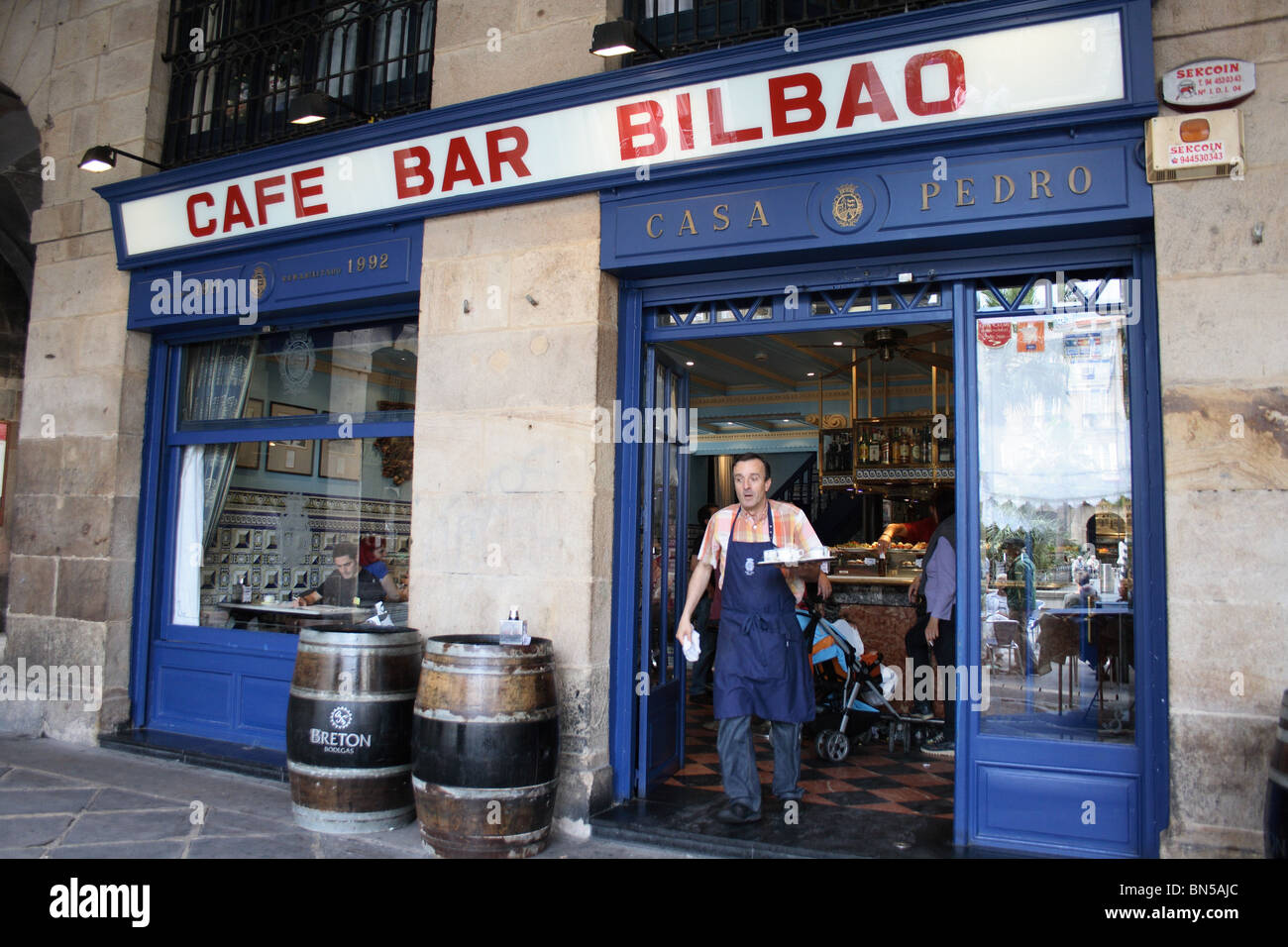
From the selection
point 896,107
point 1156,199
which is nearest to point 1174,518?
point 1156,199

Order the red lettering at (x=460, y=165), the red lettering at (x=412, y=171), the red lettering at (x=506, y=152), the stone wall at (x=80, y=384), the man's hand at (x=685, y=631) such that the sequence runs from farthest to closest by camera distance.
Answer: the stone wall at (x=80, y=384), the red lettering at (x=412, y=171), the red lettering at (x=460, y=165), the red lettering at (x=506, y=152), the man's hand at (x=685, y=631)

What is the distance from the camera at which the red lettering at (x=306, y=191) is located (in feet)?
19.1

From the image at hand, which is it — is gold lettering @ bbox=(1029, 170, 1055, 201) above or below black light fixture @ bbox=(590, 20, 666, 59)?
below

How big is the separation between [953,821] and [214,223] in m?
5.62

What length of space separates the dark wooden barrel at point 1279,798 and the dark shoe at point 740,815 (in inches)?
85.3

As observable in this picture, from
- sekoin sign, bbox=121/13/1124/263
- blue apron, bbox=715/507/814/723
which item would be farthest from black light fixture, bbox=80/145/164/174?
blue apron, bbox=715/507/814/723

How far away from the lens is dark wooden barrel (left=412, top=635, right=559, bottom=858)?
4117 mm

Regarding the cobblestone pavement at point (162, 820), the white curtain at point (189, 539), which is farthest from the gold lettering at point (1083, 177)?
the white curtain at point (189, 539)

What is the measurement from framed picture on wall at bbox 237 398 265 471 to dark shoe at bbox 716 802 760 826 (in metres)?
4.03

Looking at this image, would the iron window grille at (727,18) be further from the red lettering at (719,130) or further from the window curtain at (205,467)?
the window curtain at (205,467)

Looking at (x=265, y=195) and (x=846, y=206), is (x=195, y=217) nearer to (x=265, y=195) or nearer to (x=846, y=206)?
(x=265, y=195)

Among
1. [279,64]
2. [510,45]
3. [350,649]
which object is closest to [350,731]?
[350,649]

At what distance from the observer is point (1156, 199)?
395cm

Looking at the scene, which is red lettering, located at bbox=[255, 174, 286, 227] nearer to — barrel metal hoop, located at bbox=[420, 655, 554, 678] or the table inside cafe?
the table inside cafe
